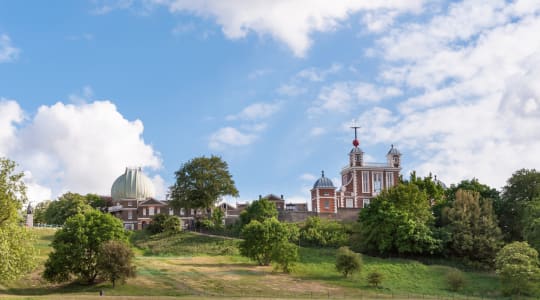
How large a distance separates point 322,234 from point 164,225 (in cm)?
2244

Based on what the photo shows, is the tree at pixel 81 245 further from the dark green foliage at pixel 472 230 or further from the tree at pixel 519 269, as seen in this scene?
the dark green foliage at pixel 472 230

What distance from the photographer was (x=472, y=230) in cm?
7356

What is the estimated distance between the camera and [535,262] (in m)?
60.0

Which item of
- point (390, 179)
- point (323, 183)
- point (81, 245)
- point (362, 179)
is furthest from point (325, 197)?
point (81, 245)

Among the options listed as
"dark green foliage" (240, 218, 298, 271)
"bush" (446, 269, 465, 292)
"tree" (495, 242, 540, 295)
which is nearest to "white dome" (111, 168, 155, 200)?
"dark green foliage" (240, 218, 298, 271)

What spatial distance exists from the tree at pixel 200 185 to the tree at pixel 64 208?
19.2 metres

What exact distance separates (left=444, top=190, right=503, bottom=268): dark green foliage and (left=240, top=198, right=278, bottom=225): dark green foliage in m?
22.6

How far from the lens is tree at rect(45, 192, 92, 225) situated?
106 meters

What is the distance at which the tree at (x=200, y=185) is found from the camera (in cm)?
9306

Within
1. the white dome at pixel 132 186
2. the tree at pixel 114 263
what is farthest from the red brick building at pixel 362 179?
the tree at pixel 114 263

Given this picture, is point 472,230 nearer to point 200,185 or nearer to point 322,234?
point 322,234

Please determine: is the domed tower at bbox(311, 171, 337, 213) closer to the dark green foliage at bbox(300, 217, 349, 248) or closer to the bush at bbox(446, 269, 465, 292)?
the dark green foliage at bbox(300, 217, 349, 248)

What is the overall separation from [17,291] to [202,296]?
15117 millimetres

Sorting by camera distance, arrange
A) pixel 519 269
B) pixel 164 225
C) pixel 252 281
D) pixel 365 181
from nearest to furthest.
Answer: pixel 519 269 < pixel 252 281 < pixel 164 225 < pixel 365 181
